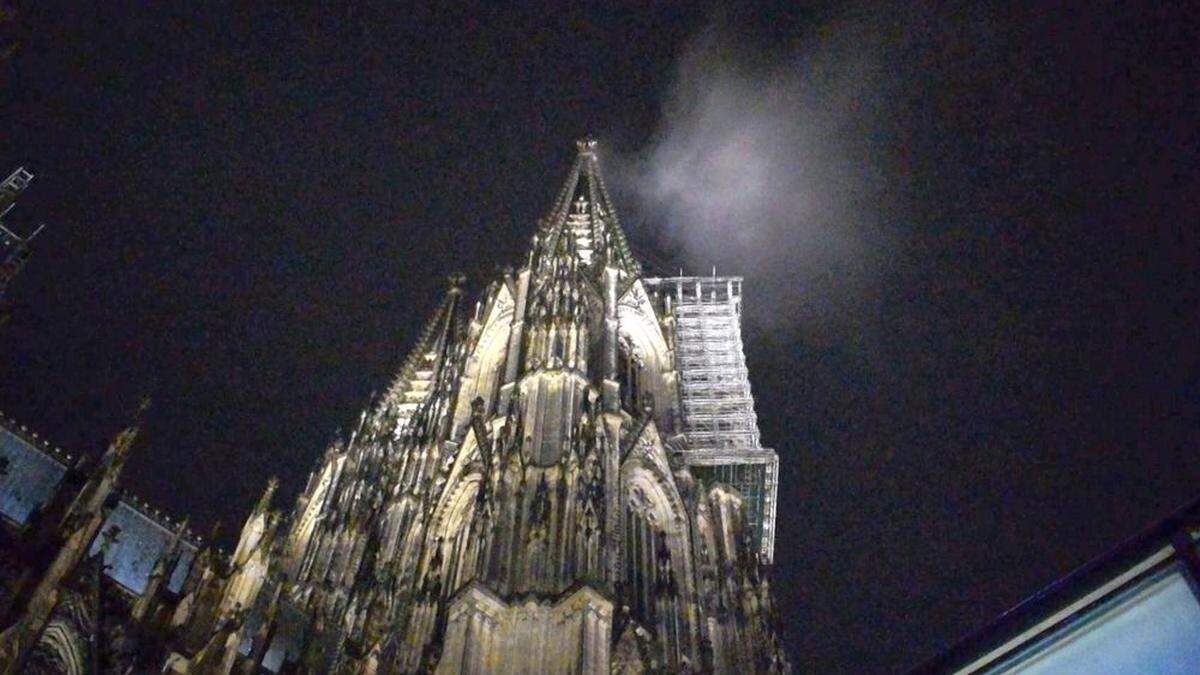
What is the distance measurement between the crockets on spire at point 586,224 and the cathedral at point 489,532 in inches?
11.8

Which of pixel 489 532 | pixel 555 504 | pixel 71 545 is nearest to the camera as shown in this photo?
pixel 71 545

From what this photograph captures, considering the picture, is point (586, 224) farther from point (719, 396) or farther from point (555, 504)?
point (555, 504)

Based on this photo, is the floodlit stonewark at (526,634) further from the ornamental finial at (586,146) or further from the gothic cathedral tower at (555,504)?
the ornamental finial at (586,146)

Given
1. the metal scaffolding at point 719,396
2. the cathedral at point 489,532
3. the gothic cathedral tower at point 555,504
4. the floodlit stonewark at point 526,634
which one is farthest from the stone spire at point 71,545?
the metal scaffolding at point 719,396

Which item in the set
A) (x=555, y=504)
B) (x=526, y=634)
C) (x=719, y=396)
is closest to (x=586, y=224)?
(x=719, y=396)

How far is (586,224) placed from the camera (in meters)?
36.9

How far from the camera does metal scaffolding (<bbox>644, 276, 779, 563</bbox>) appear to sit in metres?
29.7

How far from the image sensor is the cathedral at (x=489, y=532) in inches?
627

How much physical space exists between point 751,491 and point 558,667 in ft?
51.0

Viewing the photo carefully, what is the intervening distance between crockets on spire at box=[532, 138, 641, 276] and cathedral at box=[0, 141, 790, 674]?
0.30 metres

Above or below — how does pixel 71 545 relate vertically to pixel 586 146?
below

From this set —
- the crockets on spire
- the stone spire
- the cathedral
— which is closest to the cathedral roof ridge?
the cathedral

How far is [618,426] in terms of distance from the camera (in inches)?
875

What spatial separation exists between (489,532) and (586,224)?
20604mm
